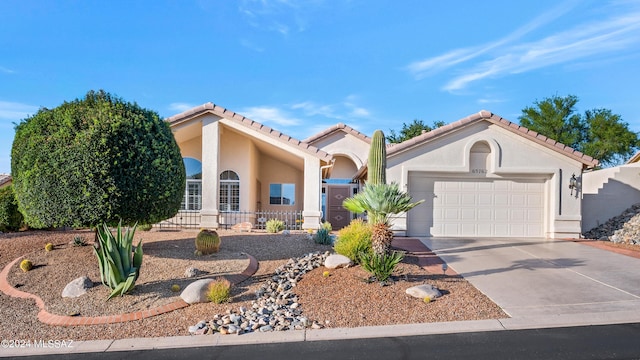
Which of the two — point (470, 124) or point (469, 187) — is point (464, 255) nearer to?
point (469, 187)

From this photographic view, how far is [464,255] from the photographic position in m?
11.7

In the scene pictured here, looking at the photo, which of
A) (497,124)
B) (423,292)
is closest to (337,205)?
(497,124)

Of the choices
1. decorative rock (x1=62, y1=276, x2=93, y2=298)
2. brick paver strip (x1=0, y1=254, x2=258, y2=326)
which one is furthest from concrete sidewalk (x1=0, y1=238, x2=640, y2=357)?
decorative rock (x1=62, y1=276, x2=93, y2=298)

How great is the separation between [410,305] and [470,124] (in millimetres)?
9806

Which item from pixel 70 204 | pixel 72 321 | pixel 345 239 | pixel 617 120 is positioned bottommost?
pixel 72 321

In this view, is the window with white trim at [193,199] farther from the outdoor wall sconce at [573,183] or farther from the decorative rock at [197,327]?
the outdoor wall sconce at [573,183]

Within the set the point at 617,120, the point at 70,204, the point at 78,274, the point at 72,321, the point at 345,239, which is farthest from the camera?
the point at 617,120

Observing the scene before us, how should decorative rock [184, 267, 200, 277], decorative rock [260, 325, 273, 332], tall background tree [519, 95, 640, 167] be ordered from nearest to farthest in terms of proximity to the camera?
decorative rock [260, 325, 273, 332] < decorative rock [184, 267, 200, 277] < tall background tree [519, 95, 640, 167]

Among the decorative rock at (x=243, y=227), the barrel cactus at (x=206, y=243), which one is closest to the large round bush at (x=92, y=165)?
the barrel cactus at (x=206, y=243)

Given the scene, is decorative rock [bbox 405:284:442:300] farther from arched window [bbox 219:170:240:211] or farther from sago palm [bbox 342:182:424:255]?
arched window [bbox 219:170:240:211]

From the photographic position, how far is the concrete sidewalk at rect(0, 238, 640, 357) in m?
6.38

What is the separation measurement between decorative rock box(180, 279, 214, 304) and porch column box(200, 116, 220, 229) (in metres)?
8.54

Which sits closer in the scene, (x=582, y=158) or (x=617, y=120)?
(x=582, y=158)

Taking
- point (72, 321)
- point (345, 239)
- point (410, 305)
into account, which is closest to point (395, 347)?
point (410, 305)
